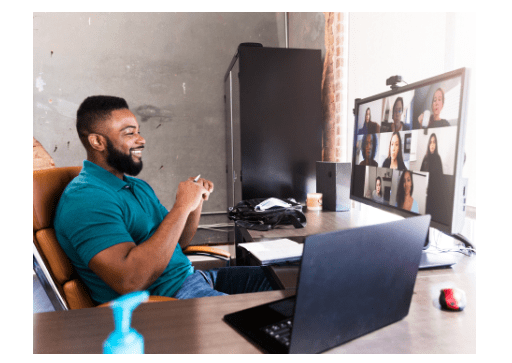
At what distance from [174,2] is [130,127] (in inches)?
27.2

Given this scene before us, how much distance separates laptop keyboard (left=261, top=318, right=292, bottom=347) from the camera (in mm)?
597

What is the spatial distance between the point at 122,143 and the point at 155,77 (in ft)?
8.42

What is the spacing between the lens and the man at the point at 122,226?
101 centimetres

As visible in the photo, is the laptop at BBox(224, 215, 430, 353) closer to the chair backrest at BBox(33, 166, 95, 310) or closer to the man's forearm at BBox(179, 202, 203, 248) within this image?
the chair backrest at BBox(33, 166, 95, 310)

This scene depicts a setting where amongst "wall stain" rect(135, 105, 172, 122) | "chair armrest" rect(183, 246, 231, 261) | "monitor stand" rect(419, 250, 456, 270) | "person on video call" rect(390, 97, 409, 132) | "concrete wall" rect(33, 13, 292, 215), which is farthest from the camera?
"wall stain" rect(135, 105, 172, 122)

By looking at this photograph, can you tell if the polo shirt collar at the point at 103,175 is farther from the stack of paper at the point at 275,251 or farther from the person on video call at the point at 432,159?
the person on video call at the point at 432,159

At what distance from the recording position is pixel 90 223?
103 centimetres

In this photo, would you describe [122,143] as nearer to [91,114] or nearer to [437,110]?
[91,114]

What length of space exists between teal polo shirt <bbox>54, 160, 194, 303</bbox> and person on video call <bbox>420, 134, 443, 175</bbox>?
0.96 metres

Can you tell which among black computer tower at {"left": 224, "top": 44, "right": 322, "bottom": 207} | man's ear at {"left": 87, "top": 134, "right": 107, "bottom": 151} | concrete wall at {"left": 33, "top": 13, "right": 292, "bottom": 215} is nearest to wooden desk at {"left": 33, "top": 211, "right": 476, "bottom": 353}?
man's ear at {"left": 87, "top": 134, "right": 107, "bottom": 151}

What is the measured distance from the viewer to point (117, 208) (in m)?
1.13

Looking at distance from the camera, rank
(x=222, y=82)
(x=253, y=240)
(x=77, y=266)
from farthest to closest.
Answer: (x=222, y=82)
(x=253, y=240)
(x=77, y=266)
